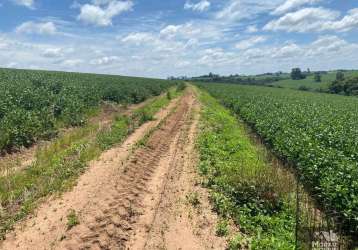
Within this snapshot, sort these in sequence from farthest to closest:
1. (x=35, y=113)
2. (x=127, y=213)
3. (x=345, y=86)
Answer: (x=345, y=86), (x=35, y=113), (x=127, y=213)

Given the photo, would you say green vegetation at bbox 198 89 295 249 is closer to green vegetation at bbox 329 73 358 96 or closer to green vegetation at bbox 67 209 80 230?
green vegetation at bbox 67 209 80 230

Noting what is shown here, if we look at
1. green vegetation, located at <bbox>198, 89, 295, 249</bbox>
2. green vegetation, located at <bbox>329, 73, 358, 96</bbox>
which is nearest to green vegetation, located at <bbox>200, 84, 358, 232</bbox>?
green vegetation, located at <bbox>198, 89, 295, 249</bbox>

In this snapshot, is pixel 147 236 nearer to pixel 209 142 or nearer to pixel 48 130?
pixel 209 142

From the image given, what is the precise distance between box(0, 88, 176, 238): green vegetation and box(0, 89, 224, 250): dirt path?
408 mm

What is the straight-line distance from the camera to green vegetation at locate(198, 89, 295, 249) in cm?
651

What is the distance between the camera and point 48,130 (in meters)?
15.6

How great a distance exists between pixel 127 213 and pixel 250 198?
279 cm

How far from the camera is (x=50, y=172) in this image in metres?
10.1

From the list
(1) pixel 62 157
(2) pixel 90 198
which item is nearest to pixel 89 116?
(1) pixel 62 157

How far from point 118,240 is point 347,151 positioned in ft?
24.4

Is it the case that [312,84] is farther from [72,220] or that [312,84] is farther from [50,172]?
[72,220]

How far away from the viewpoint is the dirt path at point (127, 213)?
6395 millimetres

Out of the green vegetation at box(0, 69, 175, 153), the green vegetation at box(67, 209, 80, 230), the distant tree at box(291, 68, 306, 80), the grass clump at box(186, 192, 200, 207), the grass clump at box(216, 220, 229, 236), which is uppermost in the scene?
the distant tree at box(291, 68, 306, 80)

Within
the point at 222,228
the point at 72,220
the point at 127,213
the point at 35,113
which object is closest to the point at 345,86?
the point at 35,113
